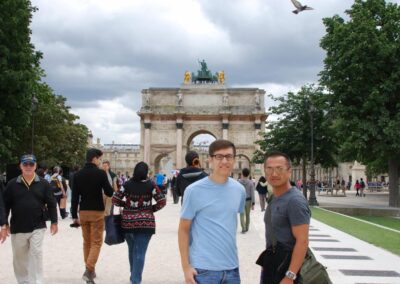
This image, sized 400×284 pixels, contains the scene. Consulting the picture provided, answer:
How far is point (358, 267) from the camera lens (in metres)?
10.2

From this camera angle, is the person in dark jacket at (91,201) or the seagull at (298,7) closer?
the person in dark jacket at (91,201)

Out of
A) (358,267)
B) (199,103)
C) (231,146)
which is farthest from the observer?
(199,103)

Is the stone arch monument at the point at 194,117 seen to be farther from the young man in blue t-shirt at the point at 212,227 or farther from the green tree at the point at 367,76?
→ the young man in blue t-shirt at the point at 212,227

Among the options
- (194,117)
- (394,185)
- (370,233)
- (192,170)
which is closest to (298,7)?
(370,233)

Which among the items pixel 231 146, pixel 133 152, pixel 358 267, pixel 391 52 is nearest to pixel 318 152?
pixel 391 52

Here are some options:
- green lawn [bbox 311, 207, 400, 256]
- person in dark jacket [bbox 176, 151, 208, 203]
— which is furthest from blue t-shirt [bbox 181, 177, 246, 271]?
green lawn [bbox 311, 207, 400, 256]

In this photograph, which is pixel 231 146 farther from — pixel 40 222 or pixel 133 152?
pixel 133 152

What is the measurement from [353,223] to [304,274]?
16.8 metres

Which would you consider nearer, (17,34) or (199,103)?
(17,34)

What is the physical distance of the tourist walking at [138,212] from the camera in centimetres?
803

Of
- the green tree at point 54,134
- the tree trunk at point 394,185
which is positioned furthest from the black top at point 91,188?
the green tree at point 54,134

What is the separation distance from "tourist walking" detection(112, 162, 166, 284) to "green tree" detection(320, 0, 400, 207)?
22.7 m

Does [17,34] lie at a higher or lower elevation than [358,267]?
higher

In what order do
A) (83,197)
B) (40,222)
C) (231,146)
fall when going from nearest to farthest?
(231,146)
(40,222)
(83,197)
